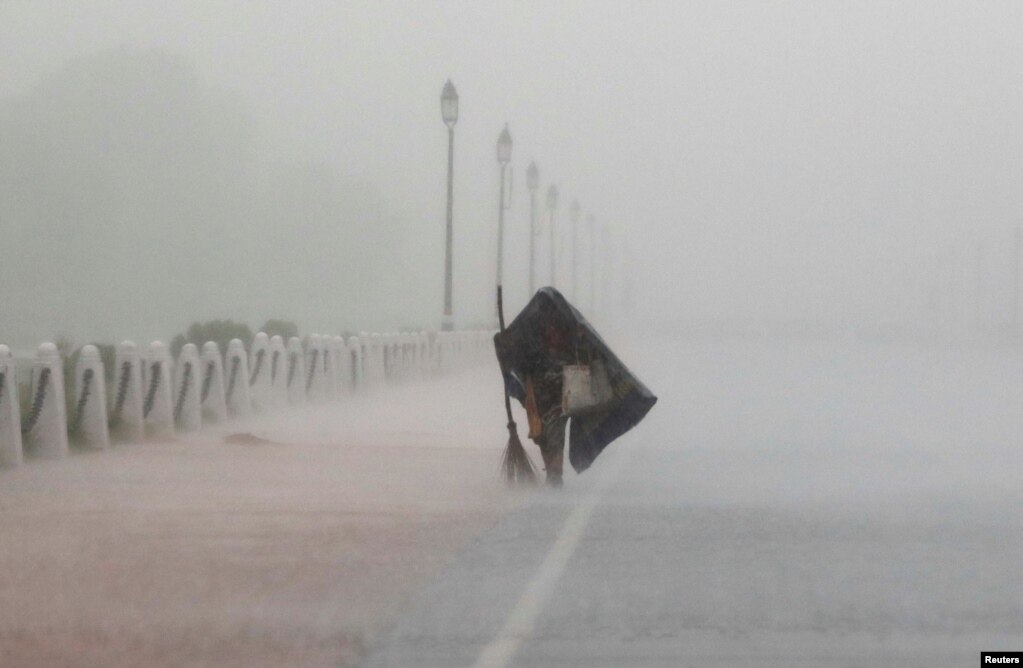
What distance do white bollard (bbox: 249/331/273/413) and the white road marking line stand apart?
1393cm

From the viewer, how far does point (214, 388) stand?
25453 millimetres

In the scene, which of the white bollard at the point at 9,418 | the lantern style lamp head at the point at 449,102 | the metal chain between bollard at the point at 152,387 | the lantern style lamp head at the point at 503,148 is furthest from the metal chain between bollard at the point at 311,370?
the lantern style lamp head at the point at 503,148

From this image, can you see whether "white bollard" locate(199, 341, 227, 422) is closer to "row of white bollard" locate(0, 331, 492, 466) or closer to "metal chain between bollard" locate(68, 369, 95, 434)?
"row of white bollard" locate(0, 331, 492, 466)

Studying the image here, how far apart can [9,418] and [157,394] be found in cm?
468

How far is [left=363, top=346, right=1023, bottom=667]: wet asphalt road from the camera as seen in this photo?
8.48 metres

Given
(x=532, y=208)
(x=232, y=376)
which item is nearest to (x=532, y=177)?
(x=532, y=208)

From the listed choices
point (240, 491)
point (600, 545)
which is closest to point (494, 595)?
point (600, 545)

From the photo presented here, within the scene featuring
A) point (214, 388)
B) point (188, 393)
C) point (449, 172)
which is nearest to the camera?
point (188, 393)

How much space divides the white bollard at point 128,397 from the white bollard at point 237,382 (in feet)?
15.4

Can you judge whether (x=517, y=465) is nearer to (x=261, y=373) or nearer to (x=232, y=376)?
(x=232, y=376)

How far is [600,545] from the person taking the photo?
39.5ft

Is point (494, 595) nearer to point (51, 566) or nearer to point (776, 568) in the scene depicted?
point (776, 568)

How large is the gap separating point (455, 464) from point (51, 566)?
8360 mm

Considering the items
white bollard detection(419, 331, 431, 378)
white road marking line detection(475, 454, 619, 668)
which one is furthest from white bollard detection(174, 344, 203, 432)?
white bollard detection(419, 331, 431, 378)
